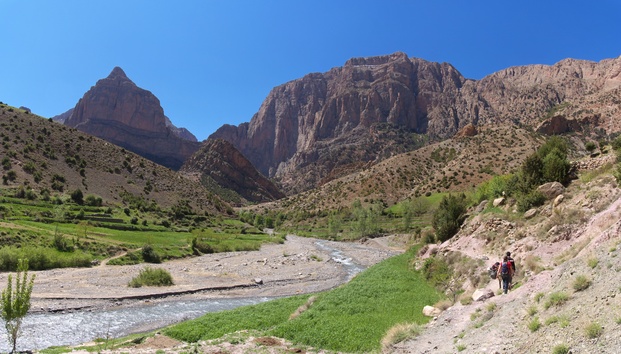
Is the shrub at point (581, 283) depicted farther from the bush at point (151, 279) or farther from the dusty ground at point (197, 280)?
the bush at point (151, 279)

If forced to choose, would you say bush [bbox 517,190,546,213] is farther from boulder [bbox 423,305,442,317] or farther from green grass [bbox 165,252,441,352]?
boulder [bbox 423,305,442,317]

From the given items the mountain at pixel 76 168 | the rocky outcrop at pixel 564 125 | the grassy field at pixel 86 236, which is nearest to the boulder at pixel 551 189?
the grassy field at pixel 86 236

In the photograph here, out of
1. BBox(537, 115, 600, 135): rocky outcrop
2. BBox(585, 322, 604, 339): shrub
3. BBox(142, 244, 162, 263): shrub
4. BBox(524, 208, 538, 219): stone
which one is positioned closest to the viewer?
BBox(585, 322, 604, 339): shrub

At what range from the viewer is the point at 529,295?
1303 cm

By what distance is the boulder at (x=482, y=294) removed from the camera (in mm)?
15781

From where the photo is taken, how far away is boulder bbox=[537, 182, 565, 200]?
21.5 m

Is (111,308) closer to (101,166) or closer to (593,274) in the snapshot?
(593,274)

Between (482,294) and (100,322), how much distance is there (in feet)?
71.3

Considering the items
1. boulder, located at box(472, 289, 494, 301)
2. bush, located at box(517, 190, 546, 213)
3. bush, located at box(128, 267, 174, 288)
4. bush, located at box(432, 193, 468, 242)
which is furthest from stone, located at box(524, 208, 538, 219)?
bush, located at box(128, 267, 174, 288)

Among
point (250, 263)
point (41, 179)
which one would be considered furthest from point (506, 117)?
point (41, 179)

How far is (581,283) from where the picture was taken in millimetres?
10766

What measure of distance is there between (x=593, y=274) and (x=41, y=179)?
85.7m

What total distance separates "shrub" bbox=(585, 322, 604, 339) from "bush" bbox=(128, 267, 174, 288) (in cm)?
3317

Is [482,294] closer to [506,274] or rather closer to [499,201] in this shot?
[506,274]
